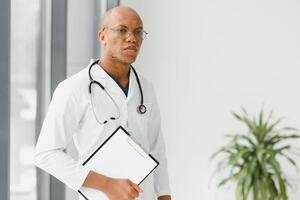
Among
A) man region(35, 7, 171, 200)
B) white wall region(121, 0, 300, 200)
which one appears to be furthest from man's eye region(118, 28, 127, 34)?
white wall region(121, 0, 300, 200)

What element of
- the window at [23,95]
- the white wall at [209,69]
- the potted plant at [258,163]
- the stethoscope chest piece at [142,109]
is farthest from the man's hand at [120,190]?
the white wall at [209,69]

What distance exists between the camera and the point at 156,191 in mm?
2045

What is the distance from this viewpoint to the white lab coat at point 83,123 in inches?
68.6

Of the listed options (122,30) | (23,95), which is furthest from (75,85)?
(23,95)

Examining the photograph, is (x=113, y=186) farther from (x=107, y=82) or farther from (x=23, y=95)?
(x=23, y=95)

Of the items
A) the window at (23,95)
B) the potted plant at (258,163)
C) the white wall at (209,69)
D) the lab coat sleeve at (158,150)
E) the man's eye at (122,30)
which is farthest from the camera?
the white wall at (209,69)

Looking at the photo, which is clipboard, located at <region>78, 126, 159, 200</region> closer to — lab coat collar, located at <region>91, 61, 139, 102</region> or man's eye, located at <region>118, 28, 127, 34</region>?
lab coat collar, located at <region>91, 61, 139, 102</region>

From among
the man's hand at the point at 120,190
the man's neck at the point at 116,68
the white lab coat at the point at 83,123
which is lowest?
the man's hand at the point at 120,190

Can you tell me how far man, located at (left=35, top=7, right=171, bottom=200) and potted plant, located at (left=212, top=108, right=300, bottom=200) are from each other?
122 centimetres

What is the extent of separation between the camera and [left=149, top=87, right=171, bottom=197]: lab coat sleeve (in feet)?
6.51

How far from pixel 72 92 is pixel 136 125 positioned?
9.4 inches

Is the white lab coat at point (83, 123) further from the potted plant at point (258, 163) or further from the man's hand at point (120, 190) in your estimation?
the potted plant at point (258, 163)

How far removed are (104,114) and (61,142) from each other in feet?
0.53

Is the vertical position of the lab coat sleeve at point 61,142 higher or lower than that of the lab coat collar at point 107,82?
lower
